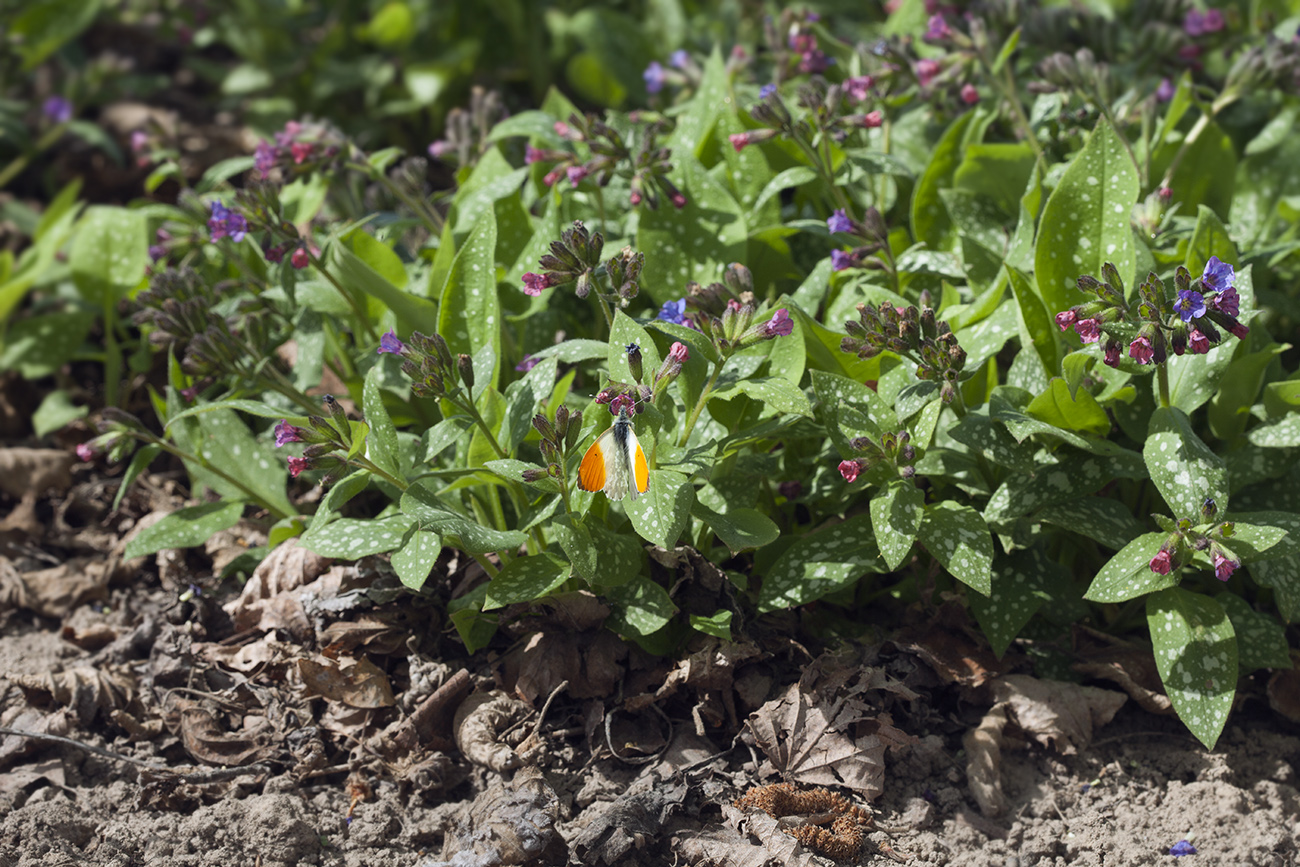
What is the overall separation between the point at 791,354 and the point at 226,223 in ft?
5.03

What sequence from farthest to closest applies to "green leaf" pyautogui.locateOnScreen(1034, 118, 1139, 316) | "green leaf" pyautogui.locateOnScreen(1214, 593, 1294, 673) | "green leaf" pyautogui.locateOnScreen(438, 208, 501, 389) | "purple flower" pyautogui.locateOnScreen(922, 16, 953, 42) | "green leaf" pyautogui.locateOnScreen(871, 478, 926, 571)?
"purple flower" pyautogui.locateOnScreen(922, 16, 953, 42)
"green leaf" pyautogui.locateOnScreen(438, 208, 501, 389)
"green leaf" pyautogui.locateOnScreen(1034, 118, 1139, 316)
"green leaf" pyautogui.locateOnScreen(1214, 593, 1294, 673)
"green leaf" pyautogui.locateOnScreen(871, 478, 926, 571)

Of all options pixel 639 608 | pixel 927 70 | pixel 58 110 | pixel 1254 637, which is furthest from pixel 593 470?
pixel 58 110

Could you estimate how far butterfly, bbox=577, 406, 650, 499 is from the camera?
6.38ft

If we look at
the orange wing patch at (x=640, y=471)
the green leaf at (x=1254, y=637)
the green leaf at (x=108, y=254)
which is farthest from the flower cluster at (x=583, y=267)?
the green leaf at (x=108, y=254)

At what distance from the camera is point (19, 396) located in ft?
12.4

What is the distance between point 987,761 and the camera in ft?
7.74

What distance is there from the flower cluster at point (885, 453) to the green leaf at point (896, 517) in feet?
0.14

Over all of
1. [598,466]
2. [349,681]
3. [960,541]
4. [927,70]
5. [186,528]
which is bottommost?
[349,681]

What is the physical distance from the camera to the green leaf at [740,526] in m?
2.24

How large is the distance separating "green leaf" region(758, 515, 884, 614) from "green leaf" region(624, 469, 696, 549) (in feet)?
1.22

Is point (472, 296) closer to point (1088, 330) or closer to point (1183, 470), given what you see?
point (1088, 330)

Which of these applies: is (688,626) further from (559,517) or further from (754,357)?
(754,357)

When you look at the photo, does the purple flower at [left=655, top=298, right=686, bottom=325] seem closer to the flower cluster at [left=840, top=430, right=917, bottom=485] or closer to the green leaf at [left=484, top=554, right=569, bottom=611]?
the flower cluster at [left=840, top=430, right=917, bottom=485]

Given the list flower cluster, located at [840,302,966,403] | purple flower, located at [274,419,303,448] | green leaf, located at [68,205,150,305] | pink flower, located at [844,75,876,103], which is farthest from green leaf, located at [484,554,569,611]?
green leaf, located at [68,205,150,305]
